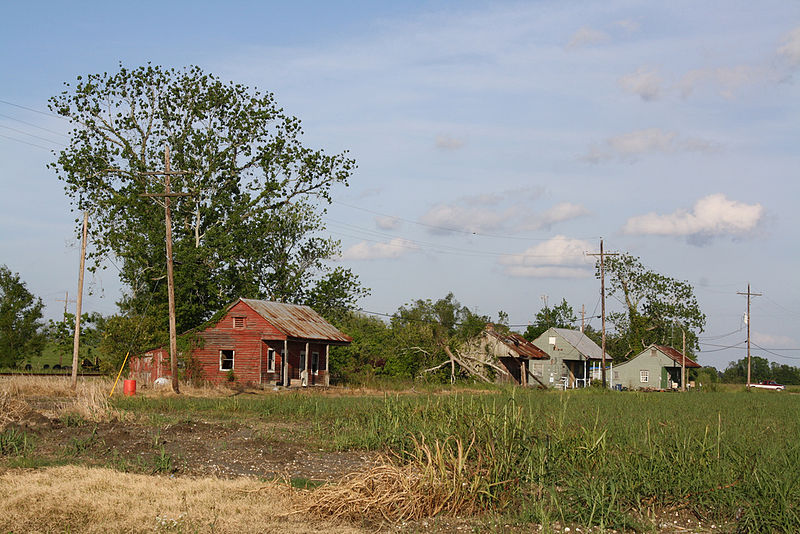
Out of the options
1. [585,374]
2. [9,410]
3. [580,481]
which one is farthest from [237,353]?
[585,374]

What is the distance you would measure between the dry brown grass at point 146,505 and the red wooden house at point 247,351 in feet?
97.4

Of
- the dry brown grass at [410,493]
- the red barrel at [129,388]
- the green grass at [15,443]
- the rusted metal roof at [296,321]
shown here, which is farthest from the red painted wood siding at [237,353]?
the dry brown grass at [410,493]

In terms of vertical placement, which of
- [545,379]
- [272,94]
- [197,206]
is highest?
[272,94]

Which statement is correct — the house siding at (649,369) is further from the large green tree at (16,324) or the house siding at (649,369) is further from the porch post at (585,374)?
the large green tree at (16,324)

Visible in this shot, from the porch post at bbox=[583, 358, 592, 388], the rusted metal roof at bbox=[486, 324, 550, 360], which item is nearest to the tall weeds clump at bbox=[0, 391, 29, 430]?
the rusted metal roof at bbox=[486, 324, 550, 360]

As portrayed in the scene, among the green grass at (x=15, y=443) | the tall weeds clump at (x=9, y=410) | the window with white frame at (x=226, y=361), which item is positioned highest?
the window with white frame at (x=226, y=361)

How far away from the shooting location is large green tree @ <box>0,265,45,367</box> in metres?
62.1

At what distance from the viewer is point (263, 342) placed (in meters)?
42.2

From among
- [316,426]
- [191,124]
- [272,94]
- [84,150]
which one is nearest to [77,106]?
[84,150]

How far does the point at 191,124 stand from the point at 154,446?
36646mm

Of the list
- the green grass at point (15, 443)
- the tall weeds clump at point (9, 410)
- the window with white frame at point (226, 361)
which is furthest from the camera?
the window with white frame at point (226, 361)

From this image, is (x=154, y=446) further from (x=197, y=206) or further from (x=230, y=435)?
(x=197, y=206)

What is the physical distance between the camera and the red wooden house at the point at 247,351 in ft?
138

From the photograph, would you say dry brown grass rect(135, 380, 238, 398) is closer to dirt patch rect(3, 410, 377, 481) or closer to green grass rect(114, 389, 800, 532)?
dirt patch rect(3, 410, 377, 481)
